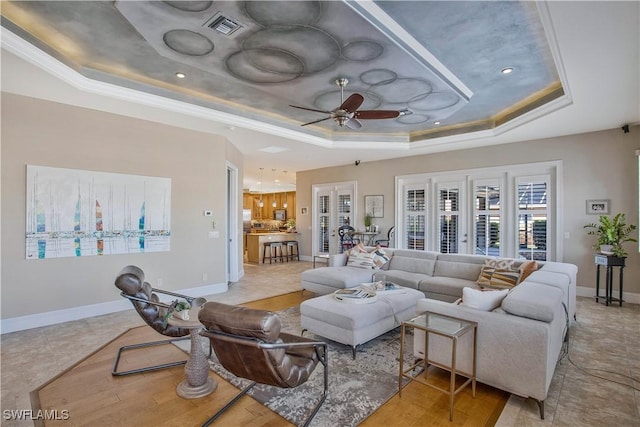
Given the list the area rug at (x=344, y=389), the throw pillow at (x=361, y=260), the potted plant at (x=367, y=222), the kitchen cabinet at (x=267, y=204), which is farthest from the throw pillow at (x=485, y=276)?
the kitchen cabinet at (x=267, y=204)

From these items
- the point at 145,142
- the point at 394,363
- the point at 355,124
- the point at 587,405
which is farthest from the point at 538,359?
the point at 145,142

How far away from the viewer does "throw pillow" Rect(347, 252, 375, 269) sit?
5.65 meters

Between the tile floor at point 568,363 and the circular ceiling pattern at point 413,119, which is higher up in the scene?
the circular ceiling pattern at point 413,119

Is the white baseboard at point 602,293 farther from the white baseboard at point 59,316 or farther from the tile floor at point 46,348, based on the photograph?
the white baseboard at point 59,316

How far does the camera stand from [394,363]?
304 cm

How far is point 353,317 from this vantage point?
3162mm

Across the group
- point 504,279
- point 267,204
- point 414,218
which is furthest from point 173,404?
point 267,204

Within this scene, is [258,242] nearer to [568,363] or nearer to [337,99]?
[337,99]

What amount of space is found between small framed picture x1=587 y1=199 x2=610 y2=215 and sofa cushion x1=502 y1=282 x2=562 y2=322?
3.90m

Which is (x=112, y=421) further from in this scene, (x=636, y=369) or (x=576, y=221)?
(x=576, y=221)

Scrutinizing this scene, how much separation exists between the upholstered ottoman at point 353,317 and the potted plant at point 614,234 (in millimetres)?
3744

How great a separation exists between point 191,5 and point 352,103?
1.82 m

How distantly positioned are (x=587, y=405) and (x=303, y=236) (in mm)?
8344

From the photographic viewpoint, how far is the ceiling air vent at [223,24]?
275 cm
